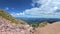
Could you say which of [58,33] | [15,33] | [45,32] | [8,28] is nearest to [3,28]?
[8,28]

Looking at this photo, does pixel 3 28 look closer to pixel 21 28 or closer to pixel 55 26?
pixel 21 28

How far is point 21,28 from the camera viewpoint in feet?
29.1

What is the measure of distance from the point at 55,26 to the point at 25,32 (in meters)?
1.96

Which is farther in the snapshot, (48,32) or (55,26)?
(55,26)

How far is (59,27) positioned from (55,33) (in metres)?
0.90

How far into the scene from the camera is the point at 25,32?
8.29 m

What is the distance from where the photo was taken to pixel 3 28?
8.48m

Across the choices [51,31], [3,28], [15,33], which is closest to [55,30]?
[51,31]

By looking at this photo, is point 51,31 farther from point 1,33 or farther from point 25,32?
point 1,33

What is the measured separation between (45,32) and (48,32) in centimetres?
21

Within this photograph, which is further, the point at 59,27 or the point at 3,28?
the point at 59,27

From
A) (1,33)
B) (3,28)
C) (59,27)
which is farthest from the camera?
(59,27)

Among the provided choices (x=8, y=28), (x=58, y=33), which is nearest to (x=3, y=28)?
(x=8, y=28)

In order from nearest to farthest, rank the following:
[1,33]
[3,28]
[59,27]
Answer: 1. [1,33]
2. [3,28]
3. [59,27]
